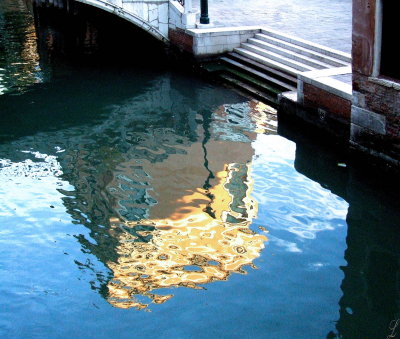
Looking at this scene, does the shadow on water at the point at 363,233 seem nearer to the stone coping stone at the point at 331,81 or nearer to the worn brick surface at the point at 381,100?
the worn brick surface at the point at 381,100

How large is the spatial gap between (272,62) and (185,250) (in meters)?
5.18

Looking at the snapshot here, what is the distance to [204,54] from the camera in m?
11.3

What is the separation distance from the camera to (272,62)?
1009 centimetres

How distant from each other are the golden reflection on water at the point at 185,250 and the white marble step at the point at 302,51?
3364 millimetres

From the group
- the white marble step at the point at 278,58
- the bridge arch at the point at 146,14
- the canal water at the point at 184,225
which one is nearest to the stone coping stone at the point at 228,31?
the white marble step at the point at 278,58

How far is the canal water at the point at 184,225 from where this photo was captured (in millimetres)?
4797

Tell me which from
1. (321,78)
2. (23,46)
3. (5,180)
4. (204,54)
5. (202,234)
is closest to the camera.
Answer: (202,234)

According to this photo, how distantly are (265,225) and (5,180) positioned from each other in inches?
117

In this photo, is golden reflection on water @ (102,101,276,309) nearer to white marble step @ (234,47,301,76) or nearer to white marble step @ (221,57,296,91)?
white marble step @ (221,57,296,91)

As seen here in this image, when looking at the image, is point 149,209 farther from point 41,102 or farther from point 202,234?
point 41,102

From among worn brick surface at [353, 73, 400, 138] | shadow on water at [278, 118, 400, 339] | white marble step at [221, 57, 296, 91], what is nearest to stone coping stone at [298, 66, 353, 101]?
worn brick surface at [353, 73, 400, 138]

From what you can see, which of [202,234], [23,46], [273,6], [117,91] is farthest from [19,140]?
[273,6]

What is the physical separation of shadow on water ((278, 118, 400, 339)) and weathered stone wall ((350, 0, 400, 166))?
319 millimetres

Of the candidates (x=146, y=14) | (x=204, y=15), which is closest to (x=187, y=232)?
(x=204, y=15)
